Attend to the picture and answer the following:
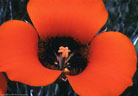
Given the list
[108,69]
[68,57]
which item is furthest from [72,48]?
[108,69]

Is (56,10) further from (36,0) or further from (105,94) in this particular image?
(105,94)

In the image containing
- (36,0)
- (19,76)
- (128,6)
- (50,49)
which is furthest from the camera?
(128,6)

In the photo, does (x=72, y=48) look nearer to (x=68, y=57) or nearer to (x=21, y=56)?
(x=68, y=57)

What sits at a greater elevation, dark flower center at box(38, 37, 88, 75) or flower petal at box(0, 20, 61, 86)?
flower petal at box(0, 20, 61, 86)

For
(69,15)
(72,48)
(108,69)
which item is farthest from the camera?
(72,48)

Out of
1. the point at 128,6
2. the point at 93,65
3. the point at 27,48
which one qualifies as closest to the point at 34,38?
the point at 27,48

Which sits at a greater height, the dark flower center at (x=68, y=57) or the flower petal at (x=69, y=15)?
the flower petal at (x=69, y=15)
